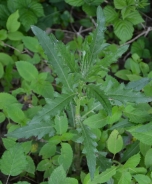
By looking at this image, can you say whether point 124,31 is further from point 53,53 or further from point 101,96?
point 101,96

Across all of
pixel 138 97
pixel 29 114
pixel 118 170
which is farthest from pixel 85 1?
pixel 118 170

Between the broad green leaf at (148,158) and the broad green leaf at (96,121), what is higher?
the broad green leaf at (96,121)

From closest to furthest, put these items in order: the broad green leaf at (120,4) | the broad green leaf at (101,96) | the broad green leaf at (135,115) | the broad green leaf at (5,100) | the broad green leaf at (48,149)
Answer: the broad green leaf at (101,96)
the broad green leaf at (135,115)
the broad green leaf at (48,149)
the broad green leaf at (5,100)
the broad green leaf at (120,4)

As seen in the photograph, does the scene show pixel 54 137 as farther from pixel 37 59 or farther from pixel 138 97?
pixel 37 59

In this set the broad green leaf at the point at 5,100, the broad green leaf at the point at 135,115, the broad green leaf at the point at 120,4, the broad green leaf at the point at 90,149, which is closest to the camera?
the broad green leaf at the point at 90,149

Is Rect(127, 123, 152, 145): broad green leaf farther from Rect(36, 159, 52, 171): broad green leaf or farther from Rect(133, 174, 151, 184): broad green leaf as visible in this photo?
Rect(36, 159, 52, 171): broad green leaf

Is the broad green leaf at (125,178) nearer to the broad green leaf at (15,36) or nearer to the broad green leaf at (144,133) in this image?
the broad green leaf at (144,133)

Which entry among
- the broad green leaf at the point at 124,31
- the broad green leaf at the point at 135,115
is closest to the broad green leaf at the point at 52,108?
the broad green leaf at the point at 135,115
